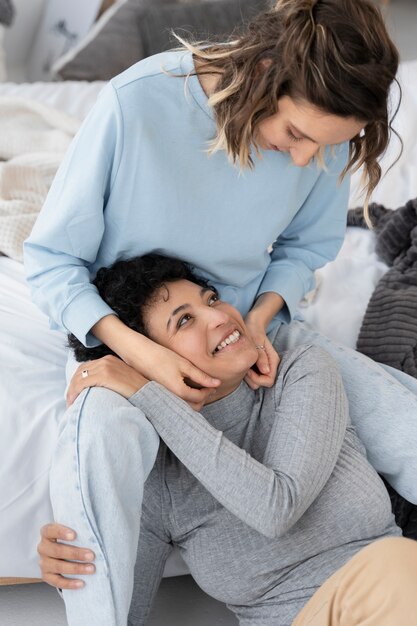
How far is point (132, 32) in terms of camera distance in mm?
3221

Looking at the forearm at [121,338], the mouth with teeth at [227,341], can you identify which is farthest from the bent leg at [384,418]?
the forearm at [121,338]

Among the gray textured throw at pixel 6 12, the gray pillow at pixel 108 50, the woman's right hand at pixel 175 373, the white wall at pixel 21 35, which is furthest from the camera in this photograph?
the white wall at pixel 21 35

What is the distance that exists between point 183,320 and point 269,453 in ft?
0.83

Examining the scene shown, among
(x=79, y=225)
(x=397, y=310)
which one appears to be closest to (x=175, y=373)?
(x=79, y=225)

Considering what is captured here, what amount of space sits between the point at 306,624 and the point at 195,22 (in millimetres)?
2502

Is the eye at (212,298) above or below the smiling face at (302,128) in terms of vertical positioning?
below

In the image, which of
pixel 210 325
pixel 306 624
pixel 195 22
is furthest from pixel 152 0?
pixel 306 624

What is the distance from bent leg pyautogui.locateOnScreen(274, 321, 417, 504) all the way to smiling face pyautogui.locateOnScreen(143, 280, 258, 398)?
233 mm

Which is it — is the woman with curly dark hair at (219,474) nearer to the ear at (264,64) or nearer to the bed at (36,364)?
the bed at (36,364)

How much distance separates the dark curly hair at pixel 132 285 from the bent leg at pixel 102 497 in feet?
0.72

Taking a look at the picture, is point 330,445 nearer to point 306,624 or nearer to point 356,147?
point 306,624

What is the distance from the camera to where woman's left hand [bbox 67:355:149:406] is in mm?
1379

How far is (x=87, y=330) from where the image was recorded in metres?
1.49

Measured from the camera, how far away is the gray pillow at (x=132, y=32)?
3.20 metres
